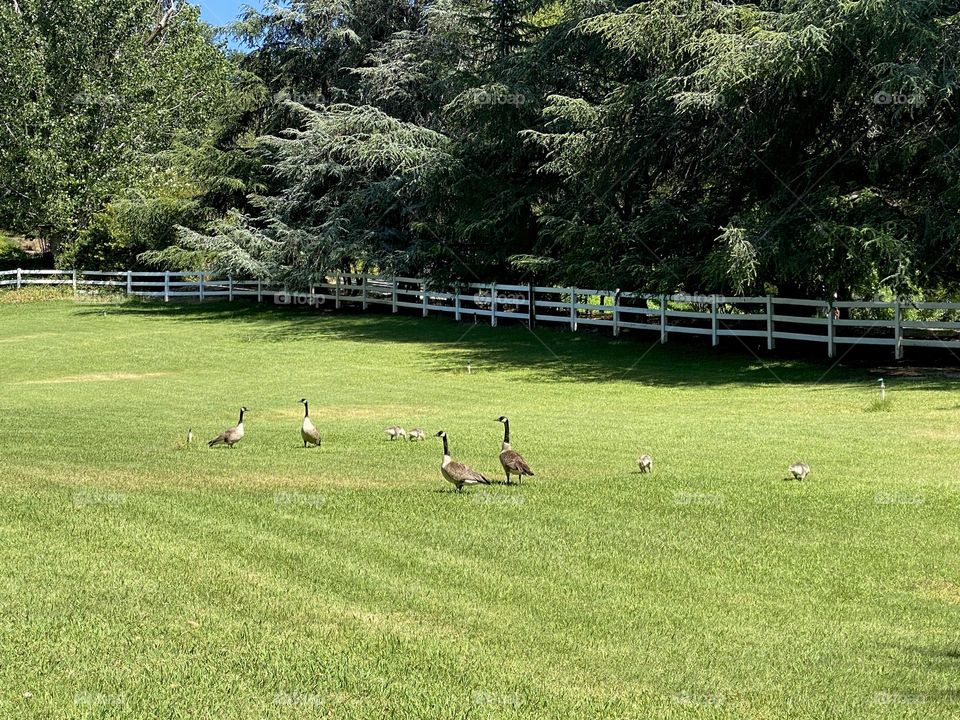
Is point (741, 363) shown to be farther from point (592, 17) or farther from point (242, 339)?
point (242, 339)

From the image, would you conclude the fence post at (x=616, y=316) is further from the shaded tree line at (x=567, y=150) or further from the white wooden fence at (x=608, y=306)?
the shaded tree line at (x=567, y=150)

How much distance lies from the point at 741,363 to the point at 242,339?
52.0ft

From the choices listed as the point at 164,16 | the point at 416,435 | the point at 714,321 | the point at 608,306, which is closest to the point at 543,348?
the point at 608,306

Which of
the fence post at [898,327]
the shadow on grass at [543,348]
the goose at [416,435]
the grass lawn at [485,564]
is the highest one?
the fence post at [898,327]

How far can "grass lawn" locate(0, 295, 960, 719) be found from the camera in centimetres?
696

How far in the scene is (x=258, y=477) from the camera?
14.0 meters

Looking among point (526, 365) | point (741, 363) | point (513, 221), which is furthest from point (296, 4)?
point (741, 363)

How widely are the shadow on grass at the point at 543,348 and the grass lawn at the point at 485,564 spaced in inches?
174

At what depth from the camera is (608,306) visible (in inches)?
1303

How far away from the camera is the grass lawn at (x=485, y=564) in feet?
22.8

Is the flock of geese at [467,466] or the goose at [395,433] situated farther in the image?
the goose at [395,433]

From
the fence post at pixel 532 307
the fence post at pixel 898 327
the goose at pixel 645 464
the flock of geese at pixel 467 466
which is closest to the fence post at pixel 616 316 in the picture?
the fence post at pixel 532 307

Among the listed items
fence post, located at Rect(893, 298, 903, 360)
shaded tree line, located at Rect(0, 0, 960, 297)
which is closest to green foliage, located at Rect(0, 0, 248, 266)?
shaded tree line, located at Rect(0, 0, 960, 297)

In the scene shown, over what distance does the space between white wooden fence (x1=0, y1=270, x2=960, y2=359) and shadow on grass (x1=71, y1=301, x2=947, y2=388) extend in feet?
1.67
